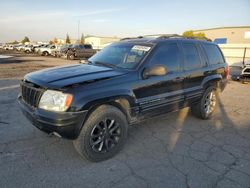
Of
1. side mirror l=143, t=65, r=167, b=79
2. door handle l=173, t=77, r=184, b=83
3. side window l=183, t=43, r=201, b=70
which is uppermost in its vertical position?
side window l=183, t=43, r=201, b=70

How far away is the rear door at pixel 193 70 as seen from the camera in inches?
189

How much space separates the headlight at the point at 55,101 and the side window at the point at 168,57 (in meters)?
1.69

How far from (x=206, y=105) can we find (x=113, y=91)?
122 inches

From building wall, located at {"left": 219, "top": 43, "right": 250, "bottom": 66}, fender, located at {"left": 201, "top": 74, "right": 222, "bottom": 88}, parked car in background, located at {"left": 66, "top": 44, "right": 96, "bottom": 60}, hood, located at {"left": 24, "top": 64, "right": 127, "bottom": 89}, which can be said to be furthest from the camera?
parked car in background, located at {"left": 66, "top": 44, "right": 96, "bottom": 60}

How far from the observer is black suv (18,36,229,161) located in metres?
3.16

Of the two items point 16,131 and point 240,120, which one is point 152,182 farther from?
point 240,120

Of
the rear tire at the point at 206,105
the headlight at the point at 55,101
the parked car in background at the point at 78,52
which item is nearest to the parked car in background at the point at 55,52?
the parked car in background at the point at 78,52

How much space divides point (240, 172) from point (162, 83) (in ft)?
6.12

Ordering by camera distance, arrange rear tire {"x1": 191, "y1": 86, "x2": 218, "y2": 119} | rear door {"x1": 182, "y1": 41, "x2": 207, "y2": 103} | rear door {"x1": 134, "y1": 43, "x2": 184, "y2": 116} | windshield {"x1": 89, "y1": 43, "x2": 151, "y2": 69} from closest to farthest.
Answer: rear door {"x1": 134, "y1": 43, "x2": 184, "y2": 116} → windshield {"x1": 89, "y1": 43, "x2": 151, "y2": 69} → rear door {"x1": 182, "y1": 41, "x2": 207, "y2": 103} → rear tire {"x1": 191, "y1": 86, "x2": 218, "y2": 119}

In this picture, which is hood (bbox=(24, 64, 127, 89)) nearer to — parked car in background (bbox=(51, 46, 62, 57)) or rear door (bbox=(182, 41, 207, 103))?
rear door (bbox=(182, 41, 207, 103))

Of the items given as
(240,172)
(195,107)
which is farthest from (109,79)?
(195,107)

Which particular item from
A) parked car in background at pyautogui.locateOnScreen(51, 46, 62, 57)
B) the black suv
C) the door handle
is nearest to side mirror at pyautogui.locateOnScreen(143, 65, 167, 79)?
the black suv

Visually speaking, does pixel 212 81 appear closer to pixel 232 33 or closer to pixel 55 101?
pixel 55 101

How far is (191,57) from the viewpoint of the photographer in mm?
4965
